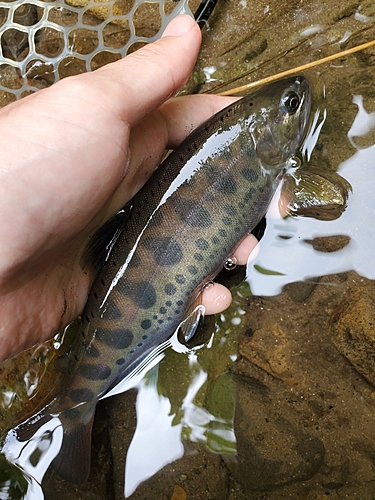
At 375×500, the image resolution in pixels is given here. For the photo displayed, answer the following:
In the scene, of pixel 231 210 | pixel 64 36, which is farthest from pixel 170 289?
pixel 64 36

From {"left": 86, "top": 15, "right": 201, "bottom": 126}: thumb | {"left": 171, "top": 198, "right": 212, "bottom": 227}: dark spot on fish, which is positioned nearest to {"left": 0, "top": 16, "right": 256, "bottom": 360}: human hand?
{"left": 86, "top": 15, "right": 201, "bottom": 126}: thumb

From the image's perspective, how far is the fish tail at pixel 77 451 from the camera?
2416 millimetres

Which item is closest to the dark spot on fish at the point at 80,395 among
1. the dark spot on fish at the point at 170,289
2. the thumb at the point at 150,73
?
the dark spot on fish at the point at 170,289

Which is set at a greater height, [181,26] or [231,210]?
[181,26]

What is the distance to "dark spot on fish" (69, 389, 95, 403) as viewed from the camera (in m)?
2.34

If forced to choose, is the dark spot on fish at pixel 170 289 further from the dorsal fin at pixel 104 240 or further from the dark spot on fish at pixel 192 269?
the dorsal fin at pixel 104 240

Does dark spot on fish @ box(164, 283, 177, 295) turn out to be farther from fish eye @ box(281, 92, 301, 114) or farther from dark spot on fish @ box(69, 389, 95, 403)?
fish eye @ box(281, 92, 301, 114)

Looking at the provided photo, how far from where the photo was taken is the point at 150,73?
2031 millimetres

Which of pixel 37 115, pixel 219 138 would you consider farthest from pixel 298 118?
pixel 37 115

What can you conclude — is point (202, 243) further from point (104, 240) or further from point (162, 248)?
point (104, 240)

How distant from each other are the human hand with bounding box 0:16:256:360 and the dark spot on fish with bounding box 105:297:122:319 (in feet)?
0.86

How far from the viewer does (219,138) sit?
2.31 m

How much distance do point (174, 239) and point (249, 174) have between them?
0.52 meters

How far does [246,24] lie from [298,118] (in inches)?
40.3
